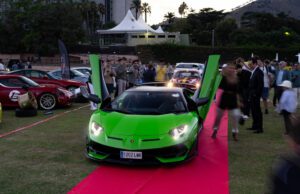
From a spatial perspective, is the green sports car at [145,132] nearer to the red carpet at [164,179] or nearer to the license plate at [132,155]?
the license plate at [132,155]

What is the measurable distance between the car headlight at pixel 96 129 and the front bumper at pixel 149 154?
184 millimetres

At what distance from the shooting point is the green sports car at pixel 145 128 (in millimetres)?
6996

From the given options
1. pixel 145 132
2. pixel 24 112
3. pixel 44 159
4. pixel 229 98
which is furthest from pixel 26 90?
pixel 145 132

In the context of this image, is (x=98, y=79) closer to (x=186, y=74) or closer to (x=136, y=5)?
(x=186, y=74)

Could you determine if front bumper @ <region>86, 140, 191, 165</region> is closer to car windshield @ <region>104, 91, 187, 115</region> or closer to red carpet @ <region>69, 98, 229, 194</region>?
red carpet @ <region>69, 98, 229, 194</region>

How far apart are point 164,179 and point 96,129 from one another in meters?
1.64

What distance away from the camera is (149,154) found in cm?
696

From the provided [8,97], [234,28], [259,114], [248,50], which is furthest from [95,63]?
[234,28]

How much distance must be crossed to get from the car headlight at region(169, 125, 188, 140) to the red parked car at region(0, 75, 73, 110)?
886 cm

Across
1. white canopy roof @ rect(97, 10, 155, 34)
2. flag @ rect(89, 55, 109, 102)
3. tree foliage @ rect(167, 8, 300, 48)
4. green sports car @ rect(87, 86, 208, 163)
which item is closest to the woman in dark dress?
green sports car @ rect(87, 86, 208, 163)

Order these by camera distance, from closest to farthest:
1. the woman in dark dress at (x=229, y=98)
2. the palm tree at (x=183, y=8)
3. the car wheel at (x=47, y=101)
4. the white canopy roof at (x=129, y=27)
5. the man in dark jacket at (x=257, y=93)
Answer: the woman in dark dress at (x=229, y=98), the man in dark jacket at (x=257, y=93), the car wheel at (x=47, y=101), the white canopy roof at (x=129, y=27), the palm tree at (x=183, y=8)

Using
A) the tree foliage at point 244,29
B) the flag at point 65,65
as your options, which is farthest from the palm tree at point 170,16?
the flag at point 65,65

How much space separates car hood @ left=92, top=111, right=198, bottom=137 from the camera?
23.6 feet

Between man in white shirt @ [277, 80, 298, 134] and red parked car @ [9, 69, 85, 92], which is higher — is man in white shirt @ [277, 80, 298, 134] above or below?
above
